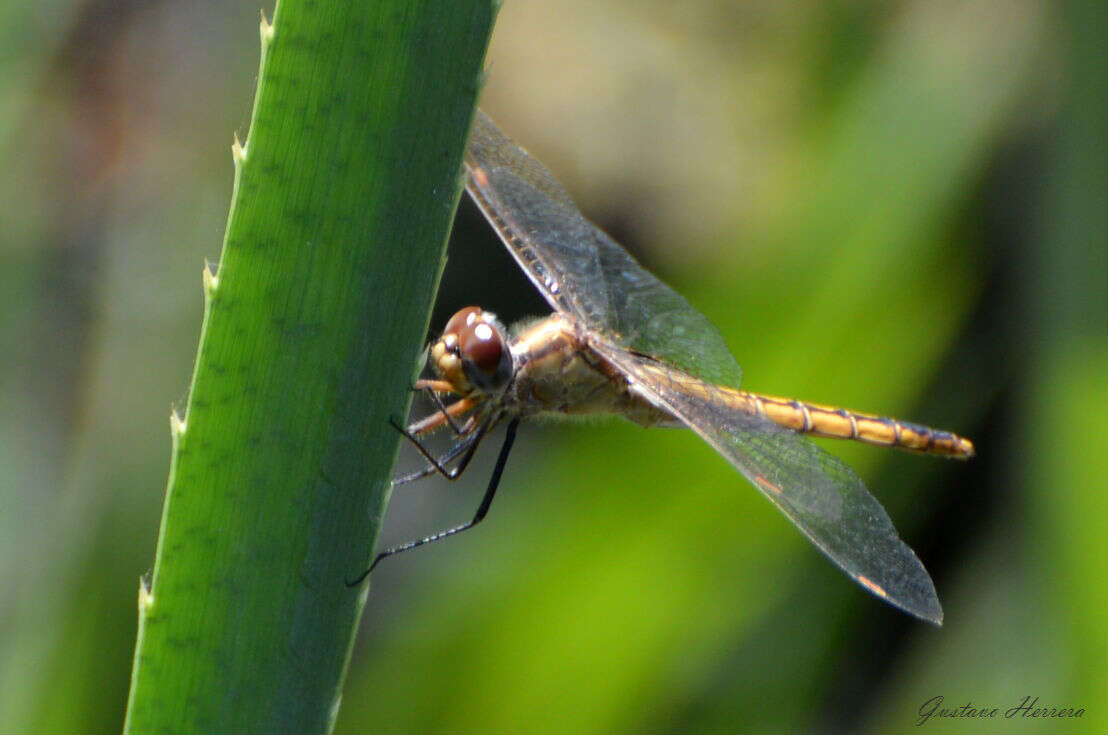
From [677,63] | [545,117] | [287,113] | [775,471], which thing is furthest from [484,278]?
[287,113]

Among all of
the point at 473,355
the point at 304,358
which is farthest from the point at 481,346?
the point at 304,358

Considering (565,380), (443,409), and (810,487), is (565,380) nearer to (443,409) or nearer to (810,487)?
(443,409)

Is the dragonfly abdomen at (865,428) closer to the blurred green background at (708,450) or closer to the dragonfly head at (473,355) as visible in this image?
the blurred green background at (708,450)

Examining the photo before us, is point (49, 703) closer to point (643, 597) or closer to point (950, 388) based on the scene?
point (643, 597)

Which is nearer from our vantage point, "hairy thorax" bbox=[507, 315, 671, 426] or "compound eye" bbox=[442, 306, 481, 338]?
"compound eye" bbox=[442, 306, 481, 338]

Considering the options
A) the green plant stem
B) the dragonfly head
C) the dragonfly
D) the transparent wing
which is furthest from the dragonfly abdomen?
the green plant stem

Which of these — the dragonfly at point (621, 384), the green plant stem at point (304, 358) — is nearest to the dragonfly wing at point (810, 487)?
the dragonfly at point (621, 384)

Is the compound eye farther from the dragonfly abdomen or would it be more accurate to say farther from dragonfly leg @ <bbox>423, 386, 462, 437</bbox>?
the dragonfly abdomen
